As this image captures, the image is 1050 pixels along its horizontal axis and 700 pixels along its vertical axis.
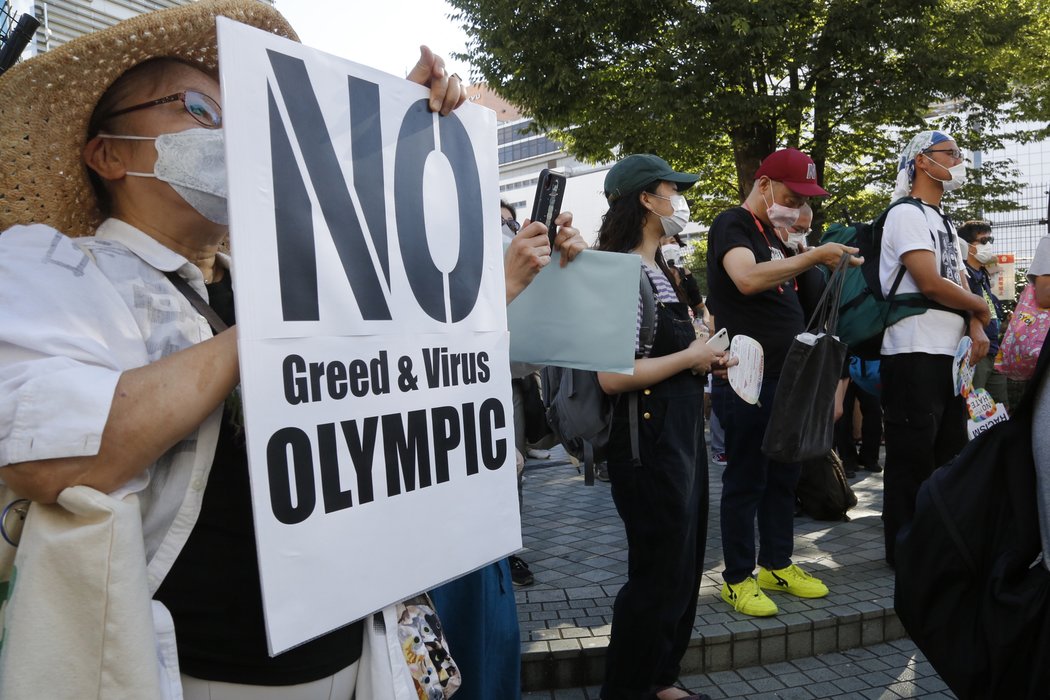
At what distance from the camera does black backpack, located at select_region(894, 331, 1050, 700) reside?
1664 millimetres

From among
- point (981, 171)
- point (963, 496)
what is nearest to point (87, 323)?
point (963, 496)

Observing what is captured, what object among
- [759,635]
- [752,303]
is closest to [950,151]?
[752,303]

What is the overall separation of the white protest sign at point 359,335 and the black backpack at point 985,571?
3.23 ft

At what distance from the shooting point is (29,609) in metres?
1.00

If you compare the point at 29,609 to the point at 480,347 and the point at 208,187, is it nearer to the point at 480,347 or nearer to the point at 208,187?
the point at 208,187

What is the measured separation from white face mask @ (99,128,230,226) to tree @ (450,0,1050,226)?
10.6 m

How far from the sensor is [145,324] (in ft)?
3.94

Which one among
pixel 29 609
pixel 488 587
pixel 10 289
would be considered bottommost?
pixel 488 587

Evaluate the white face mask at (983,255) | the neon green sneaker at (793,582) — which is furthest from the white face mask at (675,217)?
the white face mask at (983,255)

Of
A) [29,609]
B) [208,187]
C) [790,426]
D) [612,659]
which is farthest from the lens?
[790,426]

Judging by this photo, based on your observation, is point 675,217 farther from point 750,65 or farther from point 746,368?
point 750,65

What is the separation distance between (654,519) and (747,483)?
116 centimetres

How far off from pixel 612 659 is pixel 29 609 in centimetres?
224

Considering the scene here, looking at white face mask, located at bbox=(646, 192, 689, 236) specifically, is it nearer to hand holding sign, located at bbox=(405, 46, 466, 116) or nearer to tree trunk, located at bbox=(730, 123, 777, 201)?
hand holding sign, located at bbox=(405, 46, 466, 116)
